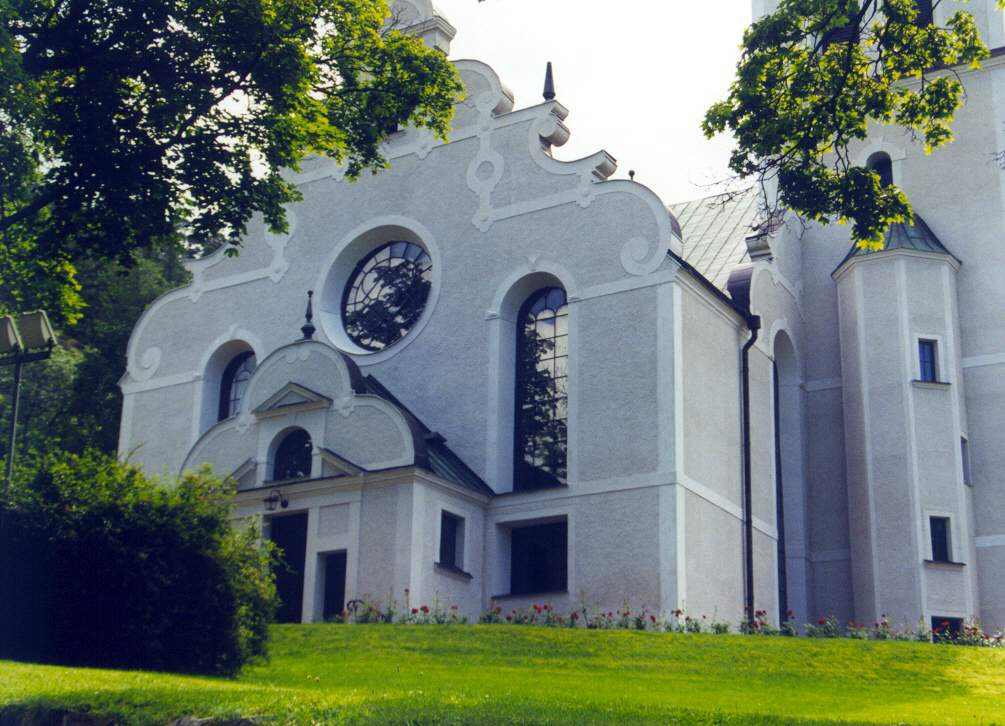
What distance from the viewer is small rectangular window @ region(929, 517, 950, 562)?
29.3 meters

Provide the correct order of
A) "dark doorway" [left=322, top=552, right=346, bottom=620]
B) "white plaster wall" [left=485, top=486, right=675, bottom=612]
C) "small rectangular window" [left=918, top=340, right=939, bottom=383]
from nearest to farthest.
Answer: "white plaster wall" [left=485, top=486, right=675, bottom=612] → "dark doorway" [left=322, top=552, right=346, bottom=620] → "small rectangular window" [left=918, top=340, right=939, bottom=383]

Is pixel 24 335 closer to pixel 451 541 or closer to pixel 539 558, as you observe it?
→ pixel 451 541

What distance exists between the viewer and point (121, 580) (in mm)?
17922

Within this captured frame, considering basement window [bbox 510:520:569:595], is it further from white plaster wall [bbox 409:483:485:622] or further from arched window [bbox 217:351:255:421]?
arched window [bbox 217:351:255:421]

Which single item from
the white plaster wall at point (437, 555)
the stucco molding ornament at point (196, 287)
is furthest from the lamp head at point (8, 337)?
the stucco molding ornament at point (196, 287)

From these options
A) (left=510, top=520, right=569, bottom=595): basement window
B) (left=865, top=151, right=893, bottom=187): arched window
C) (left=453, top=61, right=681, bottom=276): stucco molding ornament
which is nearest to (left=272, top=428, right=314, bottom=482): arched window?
(left=510, top=520, right=569, bottom=595): basement window

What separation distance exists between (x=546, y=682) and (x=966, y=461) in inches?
663

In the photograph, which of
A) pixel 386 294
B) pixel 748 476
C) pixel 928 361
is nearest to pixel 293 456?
pixel 386 294

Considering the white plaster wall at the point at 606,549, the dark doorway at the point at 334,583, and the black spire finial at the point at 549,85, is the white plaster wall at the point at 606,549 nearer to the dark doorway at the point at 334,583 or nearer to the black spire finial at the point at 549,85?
the dark doorway at the point at 334,583

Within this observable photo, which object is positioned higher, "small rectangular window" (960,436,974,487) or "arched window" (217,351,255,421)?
"arched window" (217,351,255,421)

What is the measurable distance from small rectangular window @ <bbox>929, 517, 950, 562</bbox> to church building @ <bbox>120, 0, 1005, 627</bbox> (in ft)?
0.16

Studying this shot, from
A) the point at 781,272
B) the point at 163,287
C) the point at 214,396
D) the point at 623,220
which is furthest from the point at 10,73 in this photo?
the point at 163,287

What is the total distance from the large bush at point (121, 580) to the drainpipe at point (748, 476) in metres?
11.6

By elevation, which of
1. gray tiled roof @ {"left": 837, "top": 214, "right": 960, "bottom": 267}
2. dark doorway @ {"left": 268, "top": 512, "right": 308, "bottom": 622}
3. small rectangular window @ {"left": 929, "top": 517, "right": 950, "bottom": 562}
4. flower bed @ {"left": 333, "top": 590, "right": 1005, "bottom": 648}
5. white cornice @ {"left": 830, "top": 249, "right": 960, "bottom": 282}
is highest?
gray tiled roof @ {"left": 837, "top": 214, "right": 960, "bottom": 267}
